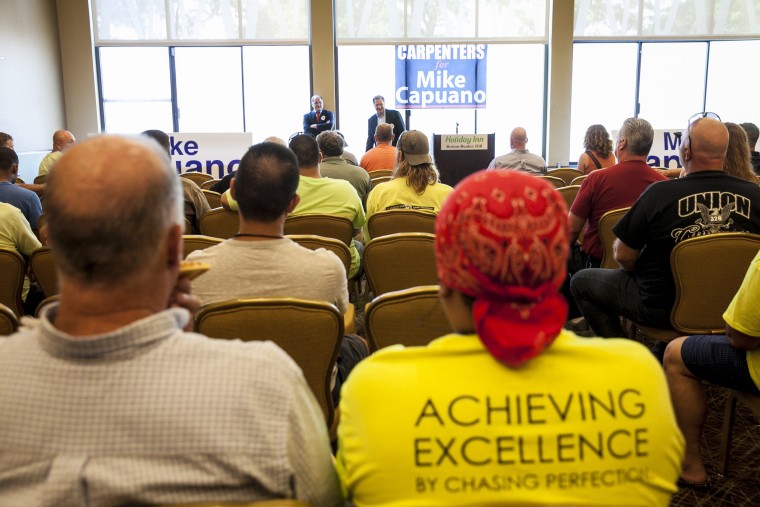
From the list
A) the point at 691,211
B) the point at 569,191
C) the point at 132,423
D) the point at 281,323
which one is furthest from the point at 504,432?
the point at 569,191

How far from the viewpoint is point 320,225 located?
3812 millimetres

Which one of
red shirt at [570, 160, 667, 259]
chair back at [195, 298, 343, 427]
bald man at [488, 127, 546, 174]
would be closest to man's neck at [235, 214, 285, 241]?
chair back at [195, 298, 343, 427]

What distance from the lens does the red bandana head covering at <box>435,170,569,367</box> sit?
105 cm

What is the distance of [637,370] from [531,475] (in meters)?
0.25

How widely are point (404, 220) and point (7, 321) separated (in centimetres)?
225

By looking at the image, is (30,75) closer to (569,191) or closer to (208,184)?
(208,184)

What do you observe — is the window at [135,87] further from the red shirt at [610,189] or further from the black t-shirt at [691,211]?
the black t-shirt at [691,211]

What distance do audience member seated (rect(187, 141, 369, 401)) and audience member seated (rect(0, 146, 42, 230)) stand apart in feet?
9.02

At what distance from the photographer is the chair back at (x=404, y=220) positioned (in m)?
3.86

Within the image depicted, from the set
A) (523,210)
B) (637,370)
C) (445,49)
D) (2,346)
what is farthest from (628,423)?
(445,49)

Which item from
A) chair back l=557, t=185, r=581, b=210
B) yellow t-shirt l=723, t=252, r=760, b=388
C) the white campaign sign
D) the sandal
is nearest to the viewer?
yellow t-shirt l=723, t=252, r=760, b=388

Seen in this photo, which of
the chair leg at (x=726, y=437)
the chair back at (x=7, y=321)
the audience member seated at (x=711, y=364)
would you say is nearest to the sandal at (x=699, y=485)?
the audience member seated at (x=711, y=364)

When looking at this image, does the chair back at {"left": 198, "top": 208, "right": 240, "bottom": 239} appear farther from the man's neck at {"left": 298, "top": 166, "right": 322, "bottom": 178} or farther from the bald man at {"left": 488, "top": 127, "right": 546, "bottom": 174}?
the bald man at {"left": 488, "top": 127, "right": 546, "bottom": 174}

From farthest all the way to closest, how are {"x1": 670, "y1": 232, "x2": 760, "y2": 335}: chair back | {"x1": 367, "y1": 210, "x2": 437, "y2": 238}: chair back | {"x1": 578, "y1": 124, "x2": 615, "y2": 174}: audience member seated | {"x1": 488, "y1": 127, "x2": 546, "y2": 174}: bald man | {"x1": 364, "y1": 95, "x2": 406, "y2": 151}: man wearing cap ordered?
1. {"x1": 364, "y1": 95, "x2": 406, "y2": 151}: man wearing cap
2. {"x1": 488, "y1": 127, "x2": 546, "y2": 174}: bald man
3. {"x1": 578, "y1": 124, "x2": 615, "y2": 174}: audience member seated
4. {"x1": 367, "y1": 210, "x2": 437, "y2": 238}: chair back
5. {"x1": 670, "y1": 232, "x2": 760, "y2": 335}: chair back
